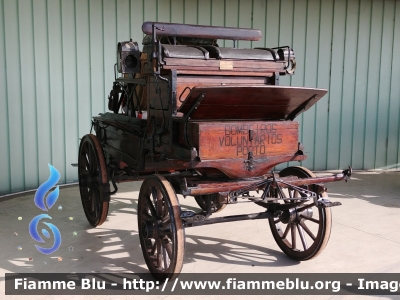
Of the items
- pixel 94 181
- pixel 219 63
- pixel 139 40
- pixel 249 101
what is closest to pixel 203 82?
pixel 219 63

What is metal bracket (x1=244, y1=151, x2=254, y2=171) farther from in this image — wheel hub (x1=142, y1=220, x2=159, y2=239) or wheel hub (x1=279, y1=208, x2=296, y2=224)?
wheel hub (x1=142, y1=220, x2=159, y2=239)

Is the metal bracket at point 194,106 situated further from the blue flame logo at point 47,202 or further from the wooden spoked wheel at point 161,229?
the blue flame logo at point 47,202

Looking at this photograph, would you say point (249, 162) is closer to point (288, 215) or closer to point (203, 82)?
point (288, 215)

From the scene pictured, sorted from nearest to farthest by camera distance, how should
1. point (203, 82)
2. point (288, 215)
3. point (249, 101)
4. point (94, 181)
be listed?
1. point (249, 101)
2. point (288, 215)
3. point (203, 82)
4. point (94, 181)

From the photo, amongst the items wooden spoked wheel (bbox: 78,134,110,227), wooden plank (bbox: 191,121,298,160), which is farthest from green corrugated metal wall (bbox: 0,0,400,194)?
wooden plank (bbox: 191,121,298,160)

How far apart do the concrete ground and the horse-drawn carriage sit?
270mm

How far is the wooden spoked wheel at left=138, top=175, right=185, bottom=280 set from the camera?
326 cm

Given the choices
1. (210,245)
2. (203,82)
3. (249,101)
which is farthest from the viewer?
(210,245)

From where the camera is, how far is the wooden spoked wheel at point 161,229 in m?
3.26

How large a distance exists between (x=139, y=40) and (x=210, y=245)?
4.05 m

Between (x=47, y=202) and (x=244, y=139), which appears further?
(x=47, y=202)

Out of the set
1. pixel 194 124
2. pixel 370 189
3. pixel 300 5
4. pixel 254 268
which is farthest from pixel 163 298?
pixel 300 5

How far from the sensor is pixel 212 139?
3.43 meters

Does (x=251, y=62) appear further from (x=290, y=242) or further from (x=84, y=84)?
(x=84, y=84)
